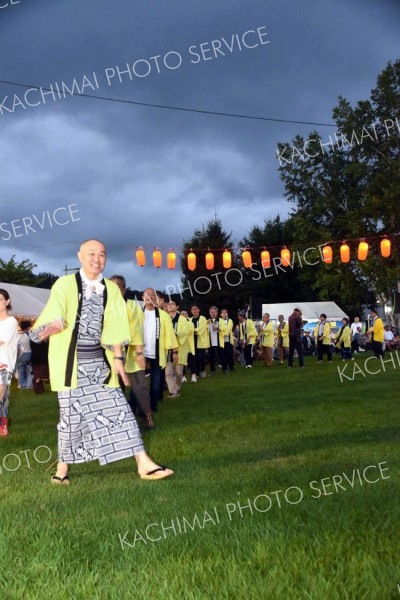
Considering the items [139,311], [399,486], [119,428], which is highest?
[139,311]

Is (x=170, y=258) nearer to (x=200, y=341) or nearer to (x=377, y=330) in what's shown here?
(x=200, y=341)

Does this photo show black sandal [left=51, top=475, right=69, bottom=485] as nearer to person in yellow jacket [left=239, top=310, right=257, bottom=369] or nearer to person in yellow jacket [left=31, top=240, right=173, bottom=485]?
person in yellow jacket [left=31, top=240, right=173, bottom=485]

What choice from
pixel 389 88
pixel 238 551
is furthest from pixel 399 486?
pixel 389 88

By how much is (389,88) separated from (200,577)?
97.6 ft

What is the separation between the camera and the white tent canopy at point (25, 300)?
2048cm

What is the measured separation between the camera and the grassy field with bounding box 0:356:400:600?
2703 millimetres

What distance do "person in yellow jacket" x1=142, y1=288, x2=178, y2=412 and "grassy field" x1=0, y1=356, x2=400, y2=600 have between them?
2394mm

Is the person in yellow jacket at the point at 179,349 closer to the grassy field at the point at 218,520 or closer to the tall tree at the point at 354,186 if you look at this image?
the grassy field at the point at 218,520

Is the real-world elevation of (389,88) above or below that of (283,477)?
above

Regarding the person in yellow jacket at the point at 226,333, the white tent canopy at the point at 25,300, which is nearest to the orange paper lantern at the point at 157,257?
the white tent canopy at the point at 25,300

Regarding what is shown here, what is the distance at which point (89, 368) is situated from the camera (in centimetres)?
509

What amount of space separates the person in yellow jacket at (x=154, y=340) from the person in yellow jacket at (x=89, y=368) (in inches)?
187

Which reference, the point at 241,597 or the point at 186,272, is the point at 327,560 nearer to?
the point at 241,597

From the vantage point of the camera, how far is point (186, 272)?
5106 centimetres
